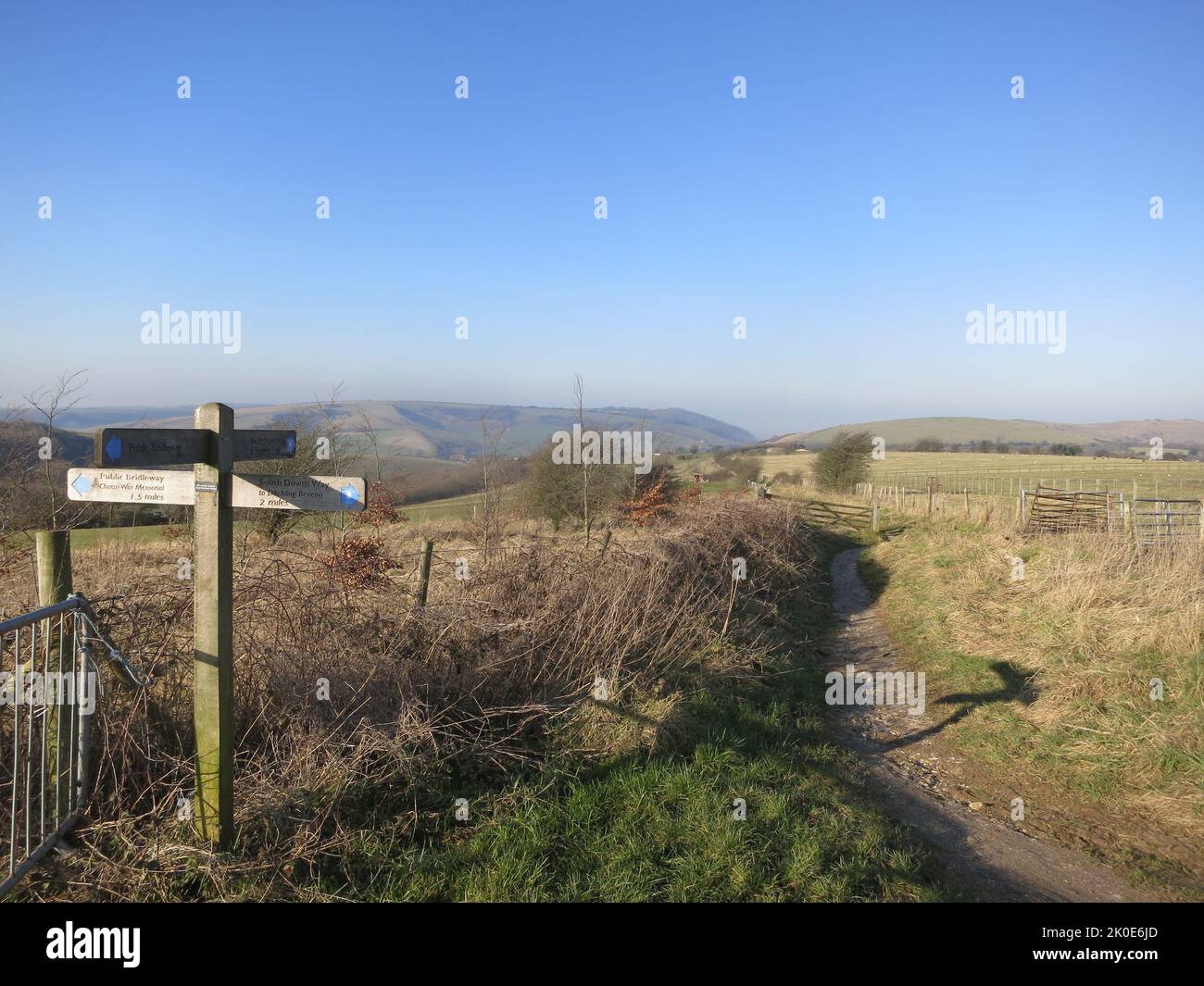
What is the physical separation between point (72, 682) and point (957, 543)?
18223 millimetres

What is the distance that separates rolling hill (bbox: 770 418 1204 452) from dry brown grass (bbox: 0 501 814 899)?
6662 cm

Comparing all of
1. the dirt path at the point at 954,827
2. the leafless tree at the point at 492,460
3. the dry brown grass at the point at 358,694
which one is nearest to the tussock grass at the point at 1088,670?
the dirt path at the point at 954,827

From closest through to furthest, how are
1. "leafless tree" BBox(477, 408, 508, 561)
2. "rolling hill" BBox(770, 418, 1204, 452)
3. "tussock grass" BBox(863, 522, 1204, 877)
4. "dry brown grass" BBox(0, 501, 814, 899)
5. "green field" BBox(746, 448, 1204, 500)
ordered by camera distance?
"dry brown grass" BBox(0, 501, 814, 899) < "tussock grass" BBox(863, 522, 1204, 877) < "leafless tree" BBox(477, 408, 508, 561) < "green field" BBox(746, 448, 1204, 500) < "rolling hill" BBox(770, 418, 1204, 452)

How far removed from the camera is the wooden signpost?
3.25 meters

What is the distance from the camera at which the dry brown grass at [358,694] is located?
11.7 ft

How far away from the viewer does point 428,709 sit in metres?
4.91

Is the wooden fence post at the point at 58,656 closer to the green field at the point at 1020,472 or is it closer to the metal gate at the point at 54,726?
the metal gate at the point at 54,726

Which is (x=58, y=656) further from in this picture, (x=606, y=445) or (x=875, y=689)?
(x=606, y=445)
